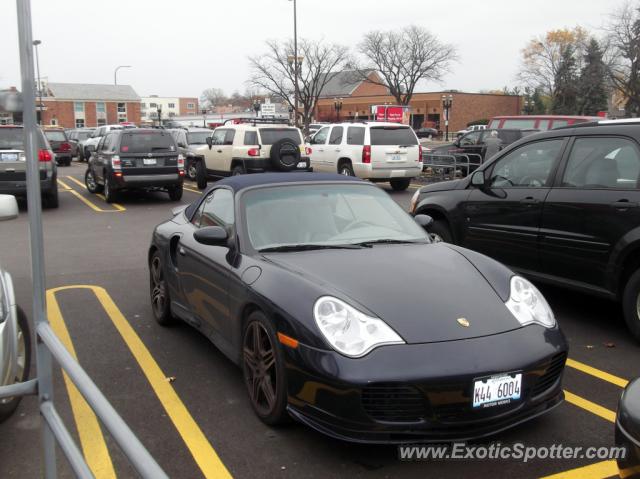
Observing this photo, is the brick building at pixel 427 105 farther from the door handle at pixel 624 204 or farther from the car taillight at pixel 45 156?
the door handle at pixel 624 204

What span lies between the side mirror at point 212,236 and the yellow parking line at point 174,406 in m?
1.03

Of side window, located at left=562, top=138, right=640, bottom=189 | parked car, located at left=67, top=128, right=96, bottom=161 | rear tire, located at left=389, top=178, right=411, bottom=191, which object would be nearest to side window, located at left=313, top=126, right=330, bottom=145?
rear tire, located at left=389, top=178, right=411, bottom=191

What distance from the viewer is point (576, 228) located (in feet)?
17.8

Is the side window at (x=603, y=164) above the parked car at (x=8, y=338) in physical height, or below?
above

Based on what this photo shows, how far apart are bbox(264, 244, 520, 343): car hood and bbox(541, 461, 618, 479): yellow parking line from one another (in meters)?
0.77

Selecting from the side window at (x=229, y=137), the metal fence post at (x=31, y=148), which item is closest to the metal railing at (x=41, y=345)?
the metal fence post at (x=31, y=148)

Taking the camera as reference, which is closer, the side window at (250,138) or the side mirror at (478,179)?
the side mirror at (478,179)

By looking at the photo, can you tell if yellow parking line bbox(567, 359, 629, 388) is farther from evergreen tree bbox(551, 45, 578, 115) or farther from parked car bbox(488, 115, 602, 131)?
evergreen tree bbox(551, 45, 578, 115)

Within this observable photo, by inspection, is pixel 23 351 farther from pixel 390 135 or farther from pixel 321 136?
pixel 321 136

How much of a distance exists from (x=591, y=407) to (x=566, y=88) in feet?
208

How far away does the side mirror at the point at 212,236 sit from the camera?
425cm

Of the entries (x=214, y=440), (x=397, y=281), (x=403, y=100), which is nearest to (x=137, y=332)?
(x=214, y=440)

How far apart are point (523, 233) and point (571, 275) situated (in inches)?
26.1

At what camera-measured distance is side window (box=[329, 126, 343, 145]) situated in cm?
1741
